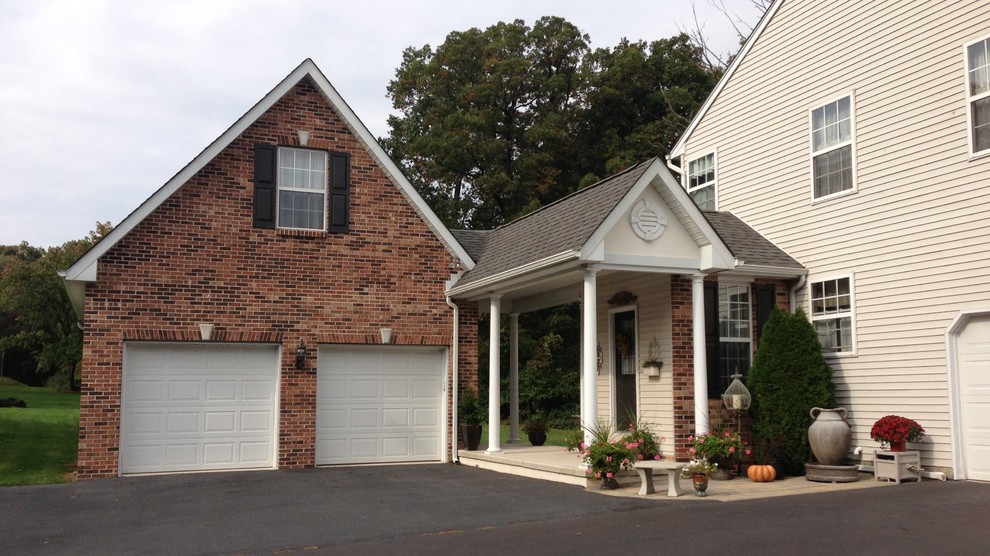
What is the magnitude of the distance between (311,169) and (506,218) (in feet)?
52.8

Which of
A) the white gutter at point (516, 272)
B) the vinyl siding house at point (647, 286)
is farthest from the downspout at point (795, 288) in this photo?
the white gutter at point (516, 272)

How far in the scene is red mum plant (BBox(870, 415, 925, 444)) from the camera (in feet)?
37.6

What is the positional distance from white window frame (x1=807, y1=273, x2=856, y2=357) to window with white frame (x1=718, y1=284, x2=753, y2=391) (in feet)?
3.20

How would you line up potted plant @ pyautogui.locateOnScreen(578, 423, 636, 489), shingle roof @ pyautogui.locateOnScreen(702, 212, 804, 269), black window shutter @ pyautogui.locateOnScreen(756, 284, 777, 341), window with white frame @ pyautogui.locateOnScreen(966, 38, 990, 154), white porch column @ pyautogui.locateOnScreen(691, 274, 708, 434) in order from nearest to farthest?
potted plant @ pyautogui.locateOnScreen(578, 423, 636, 489) → window with white frame @ pyautogui.locateOnScreen(966, 38, 990, 154) → white porch column @ pyautogui.locateOnScreen(691, 274, 708, 434) → shingle roof @ pyautogui.locateOnScreen(702, 212, 804, 269) → black window shutter @ pyautogui.locateOnScreen(756, 284, 777, 341)

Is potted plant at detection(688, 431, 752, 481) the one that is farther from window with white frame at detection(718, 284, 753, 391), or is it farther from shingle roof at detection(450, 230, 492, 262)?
shingle roof at detection(450, 230, 492, 262)

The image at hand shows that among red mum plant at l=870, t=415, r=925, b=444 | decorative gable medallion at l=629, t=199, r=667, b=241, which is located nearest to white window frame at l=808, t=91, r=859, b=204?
decorative gable medallion at l=629, t=199, r=667, b=241

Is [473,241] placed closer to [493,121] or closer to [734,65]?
[734,65]

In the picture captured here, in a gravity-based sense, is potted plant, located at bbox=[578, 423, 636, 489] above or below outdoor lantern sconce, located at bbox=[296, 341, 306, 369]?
below

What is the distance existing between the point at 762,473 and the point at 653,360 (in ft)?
8.27

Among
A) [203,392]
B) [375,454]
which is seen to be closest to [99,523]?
[203,392]

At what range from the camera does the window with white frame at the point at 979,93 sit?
1131 centimetres

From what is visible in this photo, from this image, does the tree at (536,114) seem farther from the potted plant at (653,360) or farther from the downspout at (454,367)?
the potted plant at (653,360)

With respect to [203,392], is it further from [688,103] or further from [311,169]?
[688,103]

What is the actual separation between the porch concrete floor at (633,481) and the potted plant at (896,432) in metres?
0.52
